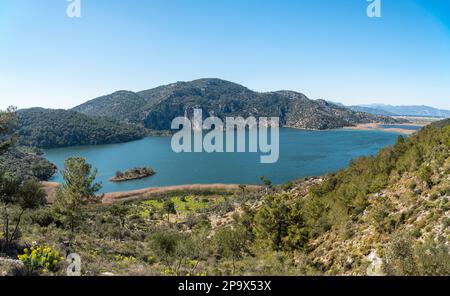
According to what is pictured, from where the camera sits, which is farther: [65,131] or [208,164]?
[65,131]

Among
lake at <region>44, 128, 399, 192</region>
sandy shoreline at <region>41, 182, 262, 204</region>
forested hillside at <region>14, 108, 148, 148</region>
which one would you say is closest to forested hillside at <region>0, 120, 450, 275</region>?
sandy shoreline at <region>41, 182, 262, 204</region>

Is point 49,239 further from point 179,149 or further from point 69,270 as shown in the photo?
point 179,149

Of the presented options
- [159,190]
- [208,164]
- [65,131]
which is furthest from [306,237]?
[65,131]

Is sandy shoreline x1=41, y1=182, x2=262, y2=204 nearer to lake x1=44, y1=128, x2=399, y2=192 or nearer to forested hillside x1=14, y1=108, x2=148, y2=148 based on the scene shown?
lake x1=44, y1=128, x2=399, y2=192

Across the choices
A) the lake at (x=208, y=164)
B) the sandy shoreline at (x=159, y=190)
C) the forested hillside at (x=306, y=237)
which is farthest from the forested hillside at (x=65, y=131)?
the forested hillside at (x=306, y=237)

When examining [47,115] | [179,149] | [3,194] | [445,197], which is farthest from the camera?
[47,115]

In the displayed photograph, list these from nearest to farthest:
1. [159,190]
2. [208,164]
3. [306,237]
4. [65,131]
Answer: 1. [306,237]
2. [159,190]
3. [208,164]
4. [65,131]

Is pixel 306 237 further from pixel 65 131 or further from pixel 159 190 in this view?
pixel 65 131

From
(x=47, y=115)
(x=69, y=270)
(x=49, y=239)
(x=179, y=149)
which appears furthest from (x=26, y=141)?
(x=69, y=270)

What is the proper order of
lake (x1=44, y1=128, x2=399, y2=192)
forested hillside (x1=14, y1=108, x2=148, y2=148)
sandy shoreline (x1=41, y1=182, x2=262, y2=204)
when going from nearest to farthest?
sandy shoreline (x1=41, y1=182, x2=262, y2=204) → lake (x1=44, y1=128, x2=399, y2=192) → forested hillside (x1=14, y1=108, x2=148, y2=148)
